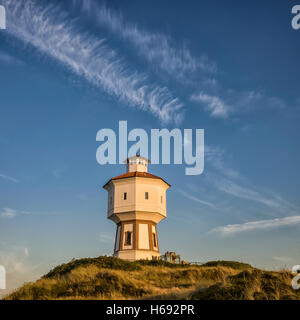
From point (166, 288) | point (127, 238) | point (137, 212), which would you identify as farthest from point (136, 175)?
point (166, 288)

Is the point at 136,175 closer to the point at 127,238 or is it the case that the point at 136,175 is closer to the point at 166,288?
the point at 127,238

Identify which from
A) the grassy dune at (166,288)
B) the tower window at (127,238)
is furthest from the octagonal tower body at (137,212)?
the grassy dune at (166,288)

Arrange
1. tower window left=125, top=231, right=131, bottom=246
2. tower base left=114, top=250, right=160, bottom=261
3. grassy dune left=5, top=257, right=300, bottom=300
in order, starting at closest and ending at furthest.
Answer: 1. grassy dune left=5, top=257, right=300, bottom=300
2. tower base left=114, top=250, right=160, bottom=261
3. tower window left=125, top=231, right=131, bottom=246

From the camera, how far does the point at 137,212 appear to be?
Result: 36.4 metres

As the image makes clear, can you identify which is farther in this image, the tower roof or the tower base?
the tower roof

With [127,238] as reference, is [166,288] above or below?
below

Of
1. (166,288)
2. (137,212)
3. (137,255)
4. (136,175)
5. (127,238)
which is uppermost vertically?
(136,175)

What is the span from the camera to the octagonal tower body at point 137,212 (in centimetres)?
3628

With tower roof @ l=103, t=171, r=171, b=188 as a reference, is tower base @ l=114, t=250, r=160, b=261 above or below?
below

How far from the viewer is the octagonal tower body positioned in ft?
119

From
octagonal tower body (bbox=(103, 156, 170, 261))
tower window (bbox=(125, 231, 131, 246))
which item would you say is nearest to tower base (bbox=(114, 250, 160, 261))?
octagonal tower body (bbox=(103, 156, 170, 261))

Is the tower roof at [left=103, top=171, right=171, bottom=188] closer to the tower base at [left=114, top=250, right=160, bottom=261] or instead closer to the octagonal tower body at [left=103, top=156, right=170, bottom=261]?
the octagonal tower body at [left=103, top=156, right=170, bottom=261]
